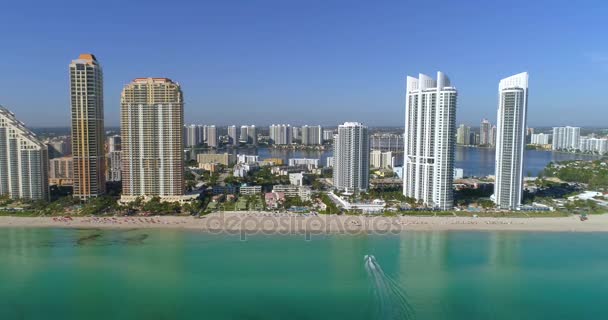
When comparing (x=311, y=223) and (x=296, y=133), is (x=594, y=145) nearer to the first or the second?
(x=296, y=133)

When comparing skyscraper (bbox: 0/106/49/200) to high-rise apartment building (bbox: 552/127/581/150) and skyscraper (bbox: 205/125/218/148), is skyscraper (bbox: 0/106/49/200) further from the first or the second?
high-rise apartment building (bbox: 552/127/581/150)

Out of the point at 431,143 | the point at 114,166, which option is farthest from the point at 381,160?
the point at 114,166

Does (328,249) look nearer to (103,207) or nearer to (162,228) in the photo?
(162,228)

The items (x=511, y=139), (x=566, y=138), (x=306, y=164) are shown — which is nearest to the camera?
(x=511, y=139)

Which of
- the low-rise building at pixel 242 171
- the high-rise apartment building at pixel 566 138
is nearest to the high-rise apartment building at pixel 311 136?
the high-rise apartment building at pixel 566 138

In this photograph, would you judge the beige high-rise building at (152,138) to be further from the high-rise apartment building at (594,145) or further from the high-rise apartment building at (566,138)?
the high-rise apartment building at (566,138)

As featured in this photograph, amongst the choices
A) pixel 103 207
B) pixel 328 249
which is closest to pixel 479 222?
pixel 328 249
